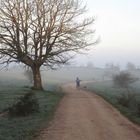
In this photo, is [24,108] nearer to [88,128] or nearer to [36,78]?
[88,128]

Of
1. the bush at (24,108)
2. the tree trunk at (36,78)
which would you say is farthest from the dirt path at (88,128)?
→ the tree trunk at (36,78)

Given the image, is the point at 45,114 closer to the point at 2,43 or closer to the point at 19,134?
the point at 19,134

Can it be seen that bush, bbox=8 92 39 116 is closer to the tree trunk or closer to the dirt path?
the dirt path

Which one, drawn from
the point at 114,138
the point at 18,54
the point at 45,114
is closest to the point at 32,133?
the point at 114,138

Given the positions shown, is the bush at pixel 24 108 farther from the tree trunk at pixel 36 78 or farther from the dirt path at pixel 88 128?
the tree trunk at pixel 36 78

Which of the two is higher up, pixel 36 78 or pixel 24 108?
pixel 36 78

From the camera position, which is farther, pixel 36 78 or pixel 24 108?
pixel 36 78

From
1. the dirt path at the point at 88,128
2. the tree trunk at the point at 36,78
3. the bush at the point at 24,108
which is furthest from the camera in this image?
the tree trunk at the point at 36,78

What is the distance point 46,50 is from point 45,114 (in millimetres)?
22323

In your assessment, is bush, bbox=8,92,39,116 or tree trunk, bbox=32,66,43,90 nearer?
bush, bbox=8,92,39,116

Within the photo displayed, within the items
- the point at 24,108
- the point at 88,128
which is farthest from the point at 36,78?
the point at 88,128

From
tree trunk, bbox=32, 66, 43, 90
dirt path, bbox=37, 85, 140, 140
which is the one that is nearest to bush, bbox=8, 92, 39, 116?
dirt path, bbox=37, 85, 140, 140

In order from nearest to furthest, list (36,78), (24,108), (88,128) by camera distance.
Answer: (88,128)
(24,108)
(36,78)

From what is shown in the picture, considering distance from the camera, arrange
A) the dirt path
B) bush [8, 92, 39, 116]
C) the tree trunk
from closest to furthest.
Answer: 1. the dirt path
2. bush [8, 92, 39, 116]
3. the tree trunk
